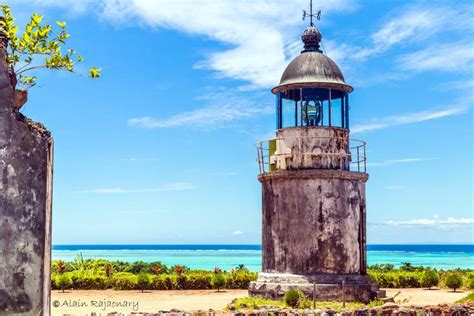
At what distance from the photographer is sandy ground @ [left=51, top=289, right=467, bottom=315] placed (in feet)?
74.3

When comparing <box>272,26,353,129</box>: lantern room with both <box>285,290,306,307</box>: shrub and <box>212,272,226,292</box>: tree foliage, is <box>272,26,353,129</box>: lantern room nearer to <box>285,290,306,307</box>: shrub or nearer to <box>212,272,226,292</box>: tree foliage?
<box>285,290,306,307</box>: shrub

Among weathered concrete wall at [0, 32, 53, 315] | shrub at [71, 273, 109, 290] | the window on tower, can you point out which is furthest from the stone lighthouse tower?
weathered concrete wall at [0, 32, 53, 315]

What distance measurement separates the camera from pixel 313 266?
2066cm

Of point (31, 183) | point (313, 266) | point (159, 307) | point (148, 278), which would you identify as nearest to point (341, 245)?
point (313, 266)

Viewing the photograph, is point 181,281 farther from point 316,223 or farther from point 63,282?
point 316,223

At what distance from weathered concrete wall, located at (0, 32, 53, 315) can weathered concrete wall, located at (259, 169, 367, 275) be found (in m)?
14.5

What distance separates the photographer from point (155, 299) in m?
25.5

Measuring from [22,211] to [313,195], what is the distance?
589 inches

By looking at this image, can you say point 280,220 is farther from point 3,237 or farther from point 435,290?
point 3,237

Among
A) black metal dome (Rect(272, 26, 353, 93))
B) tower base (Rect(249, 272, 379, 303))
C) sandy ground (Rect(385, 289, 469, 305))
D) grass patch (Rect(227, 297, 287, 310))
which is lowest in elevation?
sandy ground (Rect(385, 289, 469, 305))

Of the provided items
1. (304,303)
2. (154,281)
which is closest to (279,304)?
(304,303)

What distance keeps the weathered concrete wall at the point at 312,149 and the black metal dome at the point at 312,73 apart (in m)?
1.43

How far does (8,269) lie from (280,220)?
1527cm

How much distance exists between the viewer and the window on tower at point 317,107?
21.8m
